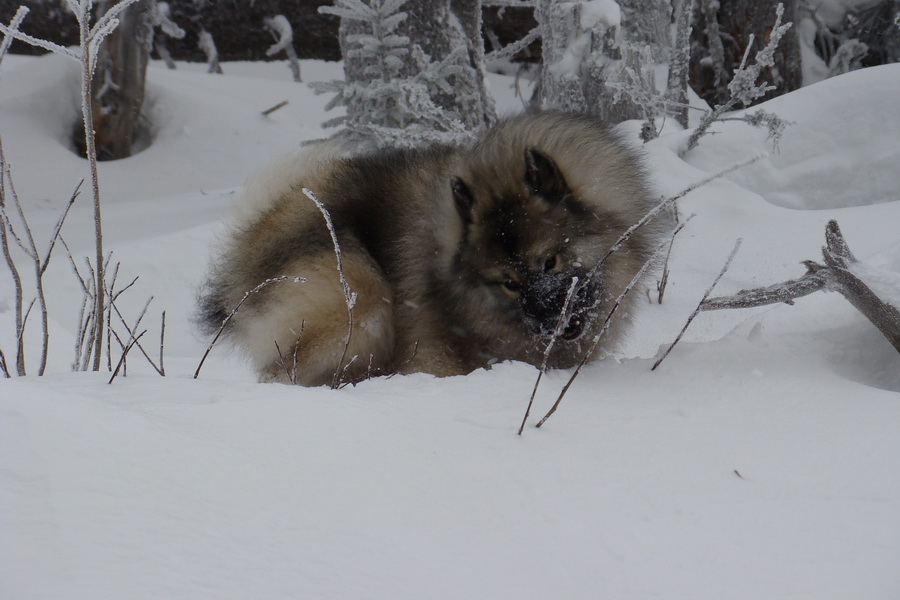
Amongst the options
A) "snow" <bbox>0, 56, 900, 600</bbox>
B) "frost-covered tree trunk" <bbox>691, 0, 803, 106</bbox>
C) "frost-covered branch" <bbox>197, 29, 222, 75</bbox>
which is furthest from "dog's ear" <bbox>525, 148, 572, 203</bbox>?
"frost-covered branch" <bbox>197, 29, 222, 75</bbox>

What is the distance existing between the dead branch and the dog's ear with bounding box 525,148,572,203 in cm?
74

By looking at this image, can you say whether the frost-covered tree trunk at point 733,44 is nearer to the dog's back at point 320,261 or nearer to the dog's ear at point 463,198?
the dog's back at point 320,261

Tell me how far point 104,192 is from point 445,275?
6271 mm

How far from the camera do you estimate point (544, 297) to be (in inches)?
111

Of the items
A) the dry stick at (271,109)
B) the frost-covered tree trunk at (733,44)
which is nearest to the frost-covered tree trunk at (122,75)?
the dry stick at (271,109)

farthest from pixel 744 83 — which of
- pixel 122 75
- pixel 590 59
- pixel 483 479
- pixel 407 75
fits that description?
pixel 122 75

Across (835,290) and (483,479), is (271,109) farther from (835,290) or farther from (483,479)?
(483,479)

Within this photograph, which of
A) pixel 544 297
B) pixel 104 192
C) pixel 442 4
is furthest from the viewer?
pixel 104 192

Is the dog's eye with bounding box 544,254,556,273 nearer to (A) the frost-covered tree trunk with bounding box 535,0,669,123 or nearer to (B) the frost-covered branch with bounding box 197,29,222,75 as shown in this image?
(A) the frost-covered tree trunk with bounding box 535,0,669,123

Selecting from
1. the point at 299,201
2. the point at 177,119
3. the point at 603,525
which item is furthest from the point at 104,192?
the point at 603,525

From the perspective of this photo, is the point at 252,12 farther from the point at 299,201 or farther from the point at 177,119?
the point at 299,201

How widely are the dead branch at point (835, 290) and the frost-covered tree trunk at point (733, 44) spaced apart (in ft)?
19.2

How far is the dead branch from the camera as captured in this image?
2.45m

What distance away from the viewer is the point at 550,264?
9.51 ft
